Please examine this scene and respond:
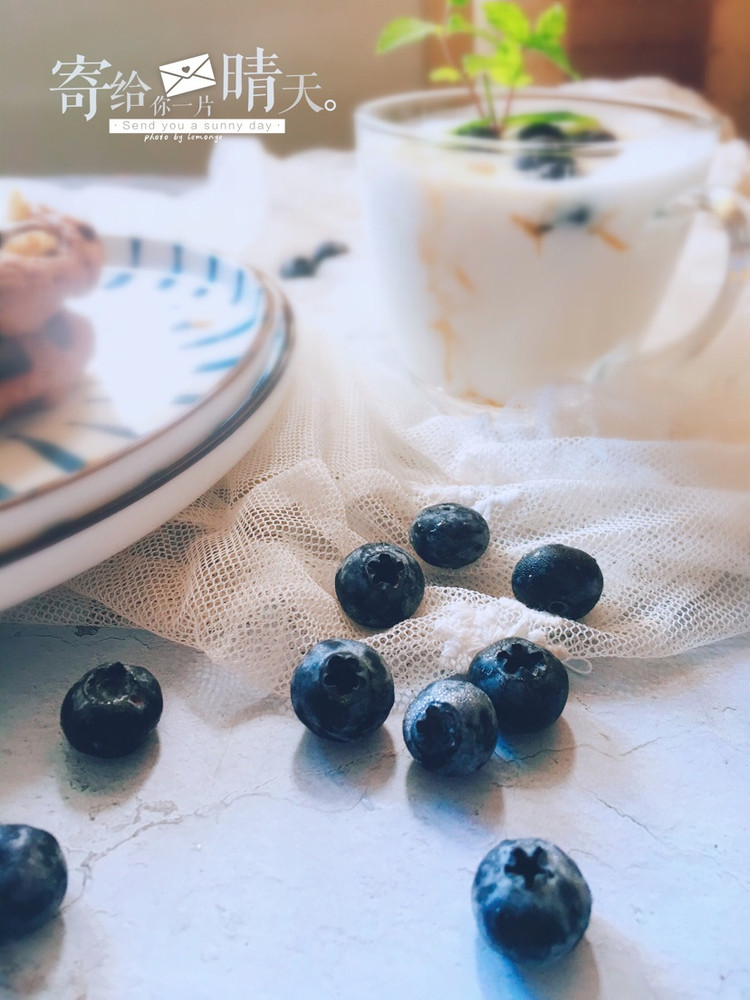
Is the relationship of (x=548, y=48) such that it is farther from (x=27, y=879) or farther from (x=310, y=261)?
(x=27, y=879)

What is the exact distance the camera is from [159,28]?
0.79 metres

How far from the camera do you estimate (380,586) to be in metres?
0.49

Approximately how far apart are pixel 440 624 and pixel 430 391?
1.07 ft

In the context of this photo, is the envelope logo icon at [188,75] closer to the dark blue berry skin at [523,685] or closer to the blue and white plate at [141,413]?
the blue and white plate at [141,413]

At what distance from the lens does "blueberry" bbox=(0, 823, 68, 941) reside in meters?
0.33

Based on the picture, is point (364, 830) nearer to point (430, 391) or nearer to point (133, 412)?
point (133, 412)

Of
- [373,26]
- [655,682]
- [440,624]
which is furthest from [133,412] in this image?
[373,26]

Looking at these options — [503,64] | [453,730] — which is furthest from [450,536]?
[503,64]

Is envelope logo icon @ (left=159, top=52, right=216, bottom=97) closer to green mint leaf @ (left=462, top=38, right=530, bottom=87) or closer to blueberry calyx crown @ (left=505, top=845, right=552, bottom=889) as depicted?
green mint leaf @ (left=462, top=38, right=530, bottom=87)

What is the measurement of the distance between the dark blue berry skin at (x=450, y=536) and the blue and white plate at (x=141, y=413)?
0.41 feet

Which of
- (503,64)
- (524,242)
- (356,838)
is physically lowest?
(356,838)

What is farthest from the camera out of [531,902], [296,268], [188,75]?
[296,268]

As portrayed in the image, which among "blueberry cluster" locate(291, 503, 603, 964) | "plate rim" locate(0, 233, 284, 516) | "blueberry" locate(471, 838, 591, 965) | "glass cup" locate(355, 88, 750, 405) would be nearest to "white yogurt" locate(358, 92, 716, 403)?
"glass cup" locate(355, 88, 750, 405)

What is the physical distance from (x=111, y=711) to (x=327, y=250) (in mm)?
746
